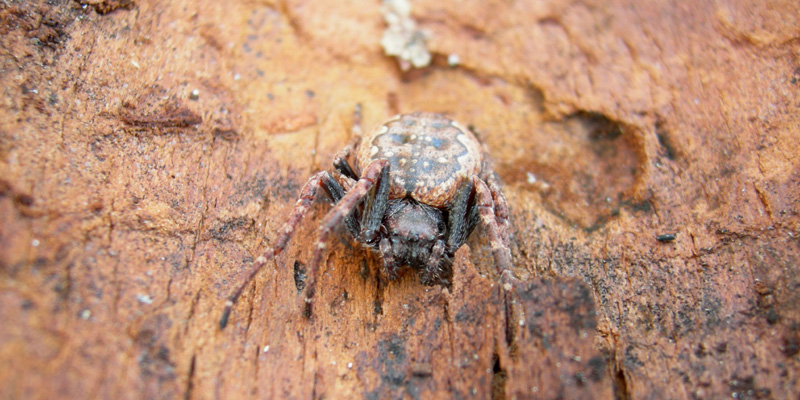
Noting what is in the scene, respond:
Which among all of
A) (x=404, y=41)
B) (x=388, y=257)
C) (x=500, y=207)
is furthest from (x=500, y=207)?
(x=404, y=41)

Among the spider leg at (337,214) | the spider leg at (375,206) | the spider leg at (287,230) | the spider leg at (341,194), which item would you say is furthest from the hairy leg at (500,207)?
the spider leg at (287,230)

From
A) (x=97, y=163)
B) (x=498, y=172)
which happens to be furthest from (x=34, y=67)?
(x=498, y=172)

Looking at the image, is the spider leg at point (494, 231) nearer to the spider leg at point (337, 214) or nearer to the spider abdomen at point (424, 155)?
the spider abdomen at point (424, 155)

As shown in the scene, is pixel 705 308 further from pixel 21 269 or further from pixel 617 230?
pixel 21 269

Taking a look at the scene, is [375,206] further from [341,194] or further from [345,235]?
[345,235]

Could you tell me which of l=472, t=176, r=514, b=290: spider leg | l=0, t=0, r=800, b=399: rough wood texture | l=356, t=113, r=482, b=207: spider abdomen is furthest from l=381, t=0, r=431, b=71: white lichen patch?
l=472, t=176, r=514, b=290: spider leg

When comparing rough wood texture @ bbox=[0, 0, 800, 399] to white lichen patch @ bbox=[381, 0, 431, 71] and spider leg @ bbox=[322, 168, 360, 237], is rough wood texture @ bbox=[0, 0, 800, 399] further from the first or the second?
spider leg @ bbox=[322, 168, 360, 237]
